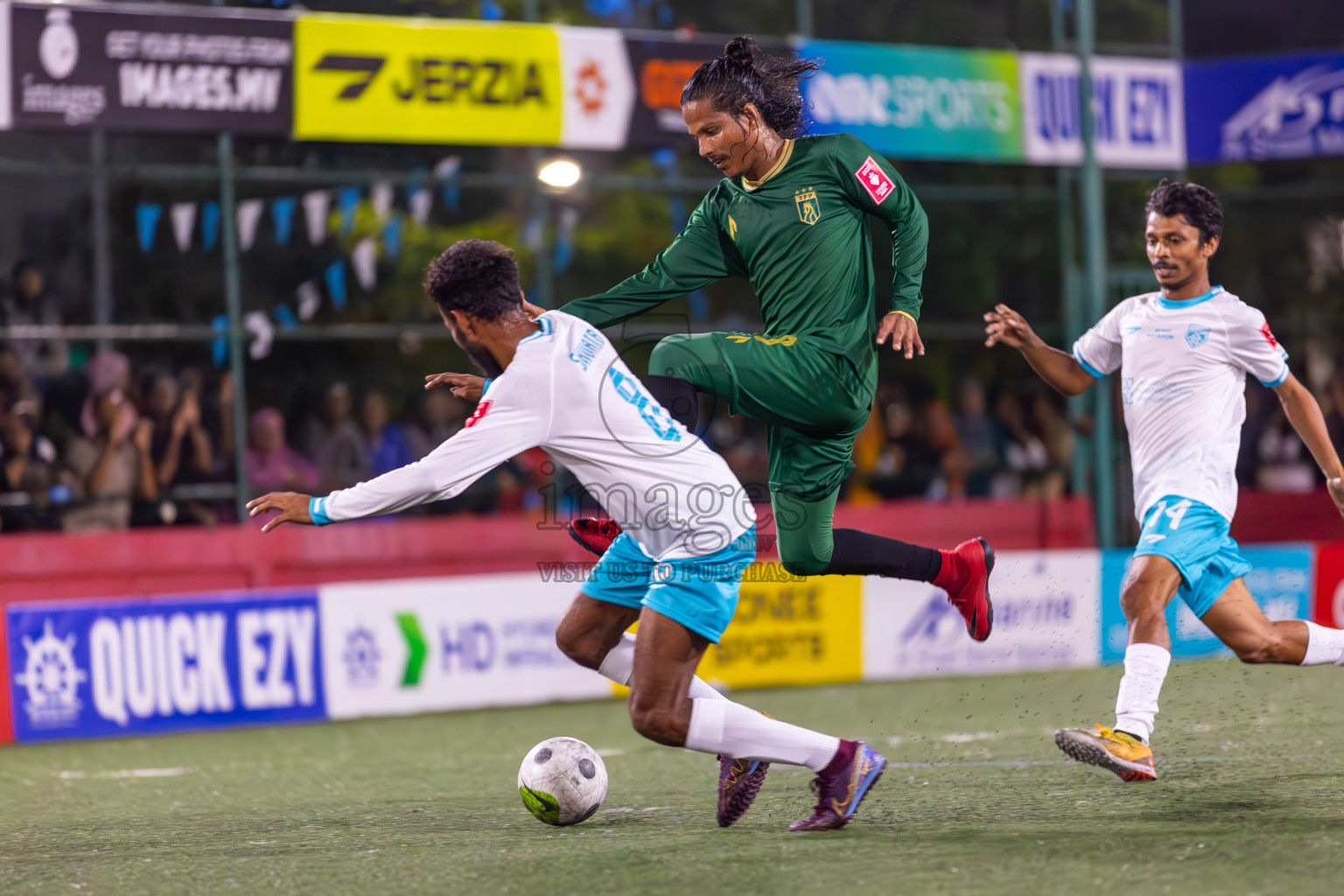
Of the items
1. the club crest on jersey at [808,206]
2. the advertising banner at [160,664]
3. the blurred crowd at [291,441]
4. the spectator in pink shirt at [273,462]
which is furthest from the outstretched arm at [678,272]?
the spectator in pink shirt at [273,462]

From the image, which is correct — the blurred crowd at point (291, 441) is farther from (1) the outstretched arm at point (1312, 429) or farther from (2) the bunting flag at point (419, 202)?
(1) the outstretched arm at point (1312, 429)

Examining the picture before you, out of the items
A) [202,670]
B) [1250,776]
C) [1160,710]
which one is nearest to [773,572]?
[1160,710]

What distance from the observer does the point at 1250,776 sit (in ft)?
20.1

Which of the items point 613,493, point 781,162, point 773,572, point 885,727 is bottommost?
point 885,727

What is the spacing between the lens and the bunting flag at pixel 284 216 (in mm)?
12328

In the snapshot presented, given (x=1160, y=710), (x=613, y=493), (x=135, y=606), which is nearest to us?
(x=613, y=493)

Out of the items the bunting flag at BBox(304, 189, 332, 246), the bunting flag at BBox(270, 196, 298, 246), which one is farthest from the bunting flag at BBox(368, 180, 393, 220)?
the bunting flag at BBox(270, 196, 298, 246)

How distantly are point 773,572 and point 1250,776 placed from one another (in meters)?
4.74

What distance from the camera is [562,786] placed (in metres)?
5.54

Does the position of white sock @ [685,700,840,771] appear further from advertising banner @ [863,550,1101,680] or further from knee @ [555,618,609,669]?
advertising banner @ [863,550,1101,680]

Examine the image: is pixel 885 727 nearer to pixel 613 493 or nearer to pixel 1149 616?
pixel 1149 616

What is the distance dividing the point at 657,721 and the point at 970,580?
1.72 m

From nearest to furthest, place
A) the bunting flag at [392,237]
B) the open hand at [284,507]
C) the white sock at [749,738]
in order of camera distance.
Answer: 1. the open hand at [284,507]
2. the white sock at [749,738]
3. the bunting flag at [392,237]

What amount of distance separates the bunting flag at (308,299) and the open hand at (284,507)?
7.84 metres
